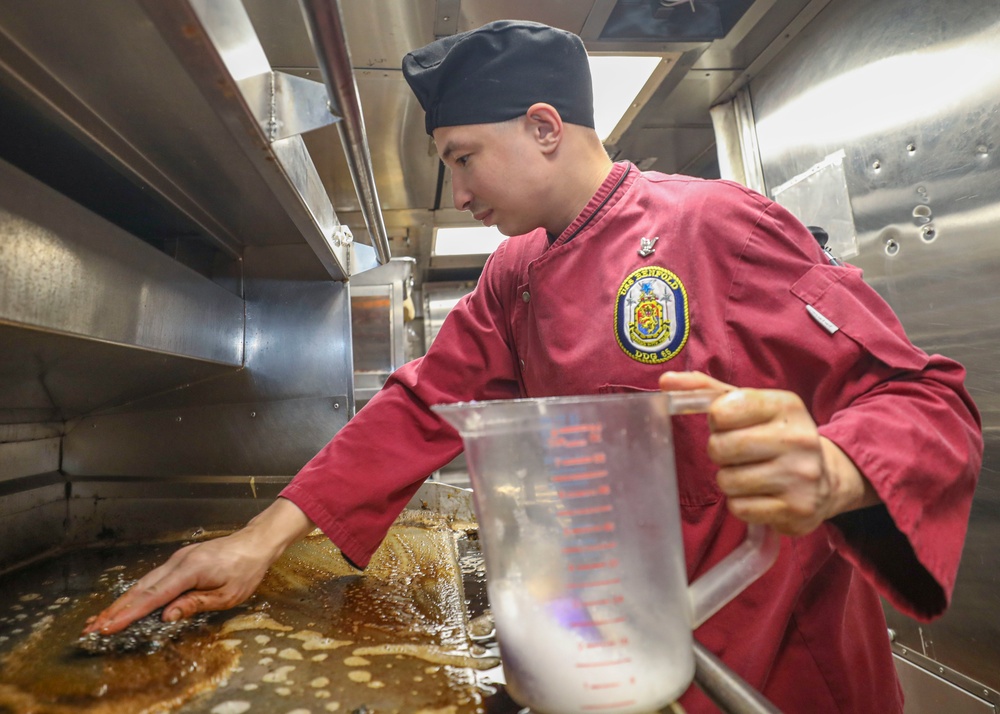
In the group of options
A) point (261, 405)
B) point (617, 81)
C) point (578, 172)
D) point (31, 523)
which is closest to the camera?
point (578, 172)

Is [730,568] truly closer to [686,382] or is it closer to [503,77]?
[686,382]

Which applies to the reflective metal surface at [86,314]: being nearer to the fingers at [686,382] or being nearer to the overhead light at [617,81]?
the fingers at [686,382]

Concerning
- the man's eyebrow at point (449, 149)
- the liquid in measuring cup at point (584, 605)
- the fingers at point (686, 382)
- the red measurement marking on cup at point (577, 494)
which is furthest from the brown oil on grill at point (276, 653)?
the man's eyebrow at point (449, 149)

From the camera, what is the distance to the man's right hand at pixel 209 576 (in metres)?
0.80

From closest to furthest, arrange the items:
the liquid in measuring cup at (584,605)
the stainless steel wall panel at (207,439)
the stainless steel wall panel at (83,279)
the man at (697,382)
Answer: the liquid in measuring cup at (584,605) < the man at (697,382) < the stainless steel wall panel at (83,279) < the stainless steel wall panel at (207,439)

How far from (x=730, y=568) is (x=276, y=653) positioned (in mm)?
568

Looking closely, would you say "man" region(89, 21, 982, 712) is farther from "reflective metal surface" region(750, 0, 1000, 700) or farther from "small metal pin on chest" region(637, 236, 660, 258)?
"reflective metal surface" region(750, 0, 1000, 700)

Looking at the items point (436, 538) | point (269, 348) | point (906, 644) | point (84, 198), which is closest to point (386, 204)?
point (269, 348)

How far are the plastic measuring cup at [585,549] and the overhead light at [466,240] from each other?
9.82 ft

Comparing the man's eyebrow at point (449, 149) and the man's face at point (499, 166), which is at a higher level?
the man's eyebrow at point (449, 149)

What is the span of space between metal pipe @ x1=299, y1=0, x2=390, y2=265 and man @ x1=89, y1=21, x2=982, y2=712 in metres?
0.17

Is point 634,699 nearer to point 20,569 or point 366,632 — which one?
point 366,632

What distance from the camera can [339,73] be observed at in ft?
2.30

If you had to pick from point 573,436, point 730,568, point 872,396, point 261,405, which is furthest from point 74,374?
point 872,396
